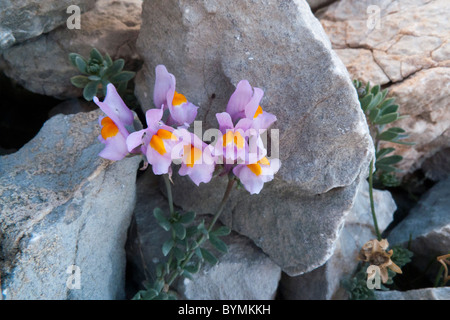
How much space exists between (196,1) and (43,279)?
127cm

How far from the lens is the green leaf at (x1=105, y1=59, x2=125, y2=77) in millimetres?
2123

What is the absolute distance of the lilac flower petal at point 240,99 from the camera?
1643 millimetres

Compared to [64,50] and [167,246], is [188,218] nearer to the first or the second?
[167,246]

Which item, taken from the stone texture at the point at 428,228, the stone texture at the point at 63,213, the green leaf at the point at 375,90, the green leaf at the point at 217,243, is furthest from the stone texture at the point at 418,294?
the stone texture at the point at 63,213

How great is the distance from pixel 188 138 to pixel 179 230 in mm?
533

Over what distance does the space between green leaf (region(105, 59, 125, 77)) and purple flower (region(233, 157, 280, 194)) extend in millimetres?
866

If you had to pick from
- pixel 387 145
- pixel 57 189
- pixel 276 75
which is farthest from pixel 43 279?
pixel 387 145

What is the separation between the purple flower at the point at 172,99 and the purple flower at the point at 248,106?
16 cm

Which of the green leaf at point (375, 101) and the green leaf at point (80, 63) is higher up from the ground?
the green leaf at point (80, 63)

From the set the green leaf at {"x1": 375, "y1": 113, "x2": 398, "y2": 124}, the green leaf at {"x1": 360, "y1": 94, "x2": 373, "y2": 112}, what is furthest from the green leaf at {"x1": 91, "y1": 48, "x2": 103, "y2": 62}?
the green leaf at {"x1": 375, "y1": 113, "x2": 398, "y2": 124}

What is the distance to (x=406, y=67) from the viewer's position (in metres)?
2.38

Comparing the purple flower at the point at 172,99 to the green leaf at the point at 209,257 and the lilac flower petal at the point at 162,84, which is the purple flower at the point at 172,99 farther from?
the green leaf at the point at 209,257

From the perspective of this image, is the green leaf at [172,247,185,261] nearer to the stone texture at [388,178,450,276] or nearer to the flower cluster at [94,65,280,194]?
the flower cluster at [94,65,280,194]

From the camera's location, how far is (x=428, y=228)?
2291 mm
